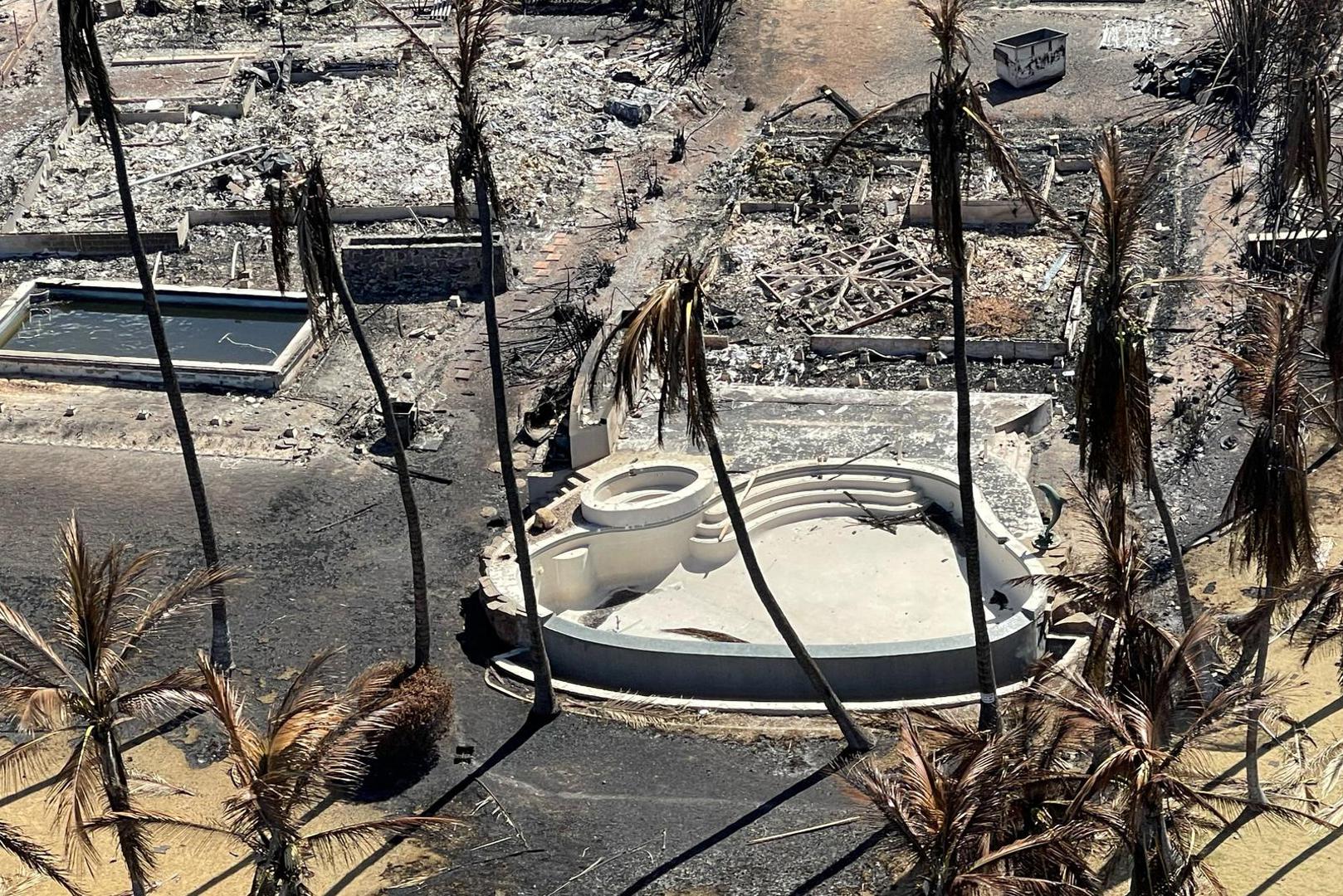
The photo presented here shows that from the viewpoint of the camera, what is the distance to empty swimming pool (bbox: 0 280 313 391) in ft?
112

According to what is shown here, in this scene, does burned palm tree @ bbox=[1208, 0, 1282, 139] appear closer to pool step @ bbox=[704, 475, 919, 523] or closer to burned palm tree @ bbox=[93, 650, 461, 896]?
pool step @ bbox=[704, 475, 919, 523]

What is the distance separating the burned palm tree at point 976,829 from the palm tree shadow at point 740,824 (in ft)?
16.3

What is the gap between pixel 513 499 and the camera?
78.5ft

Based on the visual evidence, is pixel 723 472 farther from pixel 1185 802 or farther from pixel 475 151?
pixel 1185 802

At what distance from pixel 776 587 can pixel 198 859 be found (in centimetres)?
1032

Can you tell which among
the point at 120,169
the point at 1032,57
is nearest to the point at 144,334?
the point at 120,169

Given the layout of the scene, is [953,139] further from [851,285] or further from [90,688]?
[851,285]

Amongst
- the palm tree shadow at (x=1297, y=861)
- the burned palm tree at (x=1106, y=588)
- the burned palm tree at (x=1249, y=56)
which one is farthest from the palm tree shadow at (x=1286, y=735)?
the burned palm tree at (x=1249, y=56)

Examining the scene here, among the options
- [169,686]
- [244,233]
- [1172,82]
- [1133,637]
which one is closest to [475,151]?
[169,686]

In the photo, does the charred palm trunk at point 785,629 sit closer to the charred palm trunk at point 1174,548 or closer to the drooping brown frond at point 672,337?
the drooping brown frond at point 672,337

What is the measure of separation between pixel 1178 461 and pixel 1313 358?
3.71 m

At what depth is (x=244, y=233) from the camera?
40656 mm

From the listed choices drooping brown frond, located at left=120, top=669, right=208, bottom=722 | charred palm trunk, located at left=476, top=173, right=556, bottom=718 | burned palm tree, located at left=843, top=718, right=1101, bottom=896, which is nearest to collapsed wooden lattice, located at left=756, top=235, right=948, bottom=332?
charred palm trunk, located at left=476, top=173, right=556, bottom=718

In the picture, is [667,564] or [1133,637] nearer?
[1133,637]
